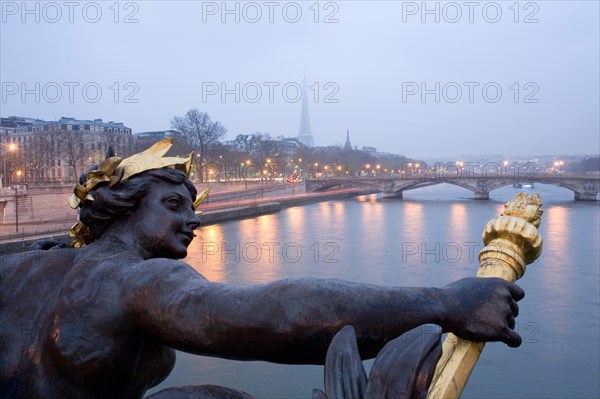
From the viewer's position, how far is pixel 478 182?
38.5m

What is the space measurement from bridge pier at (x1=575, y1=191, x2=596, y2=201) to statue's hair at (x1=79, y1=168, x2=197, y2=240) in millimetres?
39692

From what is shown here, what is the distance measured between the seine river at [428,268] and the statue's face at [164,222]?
5.66m

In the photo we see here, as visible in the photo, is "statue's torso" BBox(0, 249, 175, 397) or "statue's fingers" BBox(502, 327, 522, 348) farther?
"statue's torso" BBox(0, 249, 175, 397)

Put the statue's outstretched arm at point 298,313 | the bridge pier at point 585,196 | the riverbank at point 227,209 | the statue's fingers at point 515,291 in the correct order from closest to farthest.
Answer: the statue's outstretched arm at point 298,313 < the statue's fingers at point 515,291 < the riverbank at point 227,209 < the bridge pier at point 585,196

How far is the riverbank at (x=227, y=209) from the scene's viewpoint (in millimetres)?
14645

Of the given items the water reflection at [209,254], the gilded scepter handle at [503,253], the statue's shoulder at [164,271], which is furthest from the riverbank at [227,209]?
the gilded scepter handle at [503,253]

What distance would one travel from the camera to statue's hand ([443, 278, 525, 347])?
867mm

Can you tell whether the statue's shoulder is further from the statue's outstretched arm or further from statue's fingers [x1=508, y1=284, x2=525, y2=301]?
statue's fingers [x1=508, y1=284, x2=525, y2=301]

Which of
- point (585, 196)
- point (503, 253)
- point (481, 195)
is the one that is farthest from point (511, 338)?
point (585, 196)

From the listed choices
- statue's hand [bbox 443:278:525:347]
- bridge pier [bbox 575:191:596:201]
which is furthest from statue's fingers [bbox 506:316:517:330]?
bridge pier [bbox 575:191:596:201]

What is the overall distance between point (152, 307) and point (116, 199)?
15.6 inches

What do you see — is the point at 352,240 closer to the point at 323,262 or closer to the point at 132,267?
the point at 323,262

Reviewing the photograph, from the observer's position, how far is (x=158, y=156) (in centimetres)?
129

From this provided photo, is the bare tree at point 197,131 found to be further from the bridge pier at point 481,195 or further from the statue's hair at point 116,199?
the statue's hair at point 116,199
